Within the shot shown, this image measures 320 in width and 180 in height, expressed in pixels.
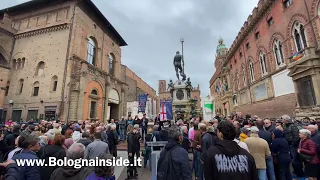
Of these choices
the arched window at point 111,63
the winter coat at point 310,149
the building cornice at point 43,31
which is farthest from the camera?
the arched window at point 111,63

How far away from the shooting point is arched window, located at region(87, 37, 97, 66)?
19.8 m

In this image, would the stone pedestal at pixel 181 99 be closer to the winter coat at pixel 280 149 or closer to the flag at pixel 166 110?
the flag at pixel 166 110

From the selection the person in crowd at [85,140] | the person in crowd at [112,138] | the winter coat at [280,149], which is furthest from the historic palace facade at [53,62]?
the winter coat at [280,149]

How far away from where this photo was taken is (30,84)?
1750 cm

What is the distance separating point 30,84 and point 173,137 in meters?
20.6

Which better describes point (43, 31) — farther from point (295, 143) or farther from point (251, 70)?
point (251, 70)

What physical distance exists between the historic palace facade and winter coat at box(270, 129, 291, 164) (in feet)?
52.5

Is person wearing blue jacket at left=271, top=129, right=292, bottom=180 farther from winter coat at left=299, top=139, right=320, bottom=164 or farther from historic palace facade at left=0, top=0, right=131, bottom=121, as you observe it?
historic palace facade at left=0, top=0, right=131, bottom=121

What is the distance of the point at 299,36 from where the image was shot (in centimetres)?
1477

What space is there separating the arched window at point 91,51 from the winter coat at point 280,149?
64.7 feet

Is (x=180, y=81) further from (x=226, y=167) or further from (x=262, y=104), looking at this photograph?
(x=226, y=167)

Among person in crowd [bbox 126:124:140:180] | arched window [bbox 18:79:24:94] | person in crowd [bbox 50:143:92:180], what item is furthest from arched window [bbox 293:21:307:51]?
arched window [bbox 18:79:24:94]

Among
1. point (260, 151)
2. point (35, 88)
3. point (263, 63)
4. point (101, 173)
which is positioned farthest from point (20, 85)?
point (263, 63)

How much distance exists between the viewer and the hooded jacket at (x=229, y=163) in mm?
1877
